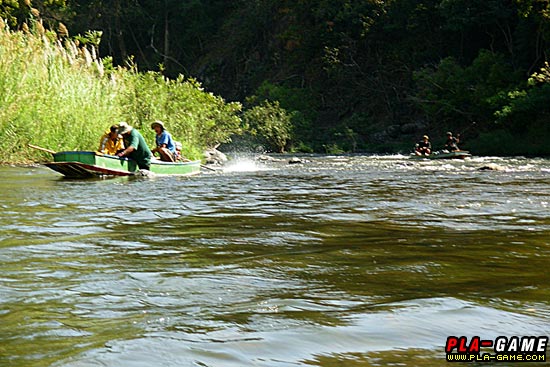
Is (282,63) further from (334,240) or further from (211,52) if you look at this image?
(334,240)

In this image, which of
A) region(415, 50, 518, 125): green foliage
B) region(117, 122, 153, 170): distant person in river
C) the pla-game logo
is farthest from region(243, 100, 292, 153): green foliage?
the pla-game logo

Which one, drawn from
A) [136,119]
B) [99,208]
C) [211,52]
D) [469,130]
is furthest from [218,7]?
[99,208]

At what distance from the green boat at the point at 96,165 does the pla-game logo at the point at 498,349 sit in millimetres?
10682

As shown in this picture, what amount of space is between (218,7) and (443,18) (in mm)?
23161

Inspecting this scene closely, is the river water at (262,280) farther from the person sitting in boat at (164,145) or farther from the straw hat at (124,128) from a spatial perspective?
the person sitting in boat at (164,145)

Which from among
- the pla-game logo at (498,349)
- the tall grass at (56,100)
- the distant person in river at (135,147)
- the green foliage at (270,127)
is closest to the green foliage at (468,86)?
the green foliage at (270,127)

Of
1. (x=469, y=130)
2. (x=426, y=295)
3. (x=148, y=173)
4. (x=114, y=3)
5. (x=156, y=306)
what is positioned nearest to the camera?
(x=156, y=306)

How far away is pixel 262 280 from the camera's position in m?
4.62

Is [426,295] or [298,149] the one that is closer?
[426,295]

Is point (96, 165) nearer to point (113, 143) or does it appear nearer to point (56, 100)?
point (113, 143)

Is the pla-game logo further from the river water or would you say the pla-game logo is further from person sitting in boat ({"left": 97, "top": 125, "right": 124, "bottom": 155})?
person sitting in boat ({"left": 97, "top": 125, "right": 124, "bottom": 155})

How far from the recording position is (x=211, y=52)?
54.8 meters

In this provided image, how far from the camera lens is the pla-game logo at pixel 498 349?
2990 millimetres

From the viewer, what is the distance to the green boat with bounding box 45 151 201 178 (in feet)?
43.1
